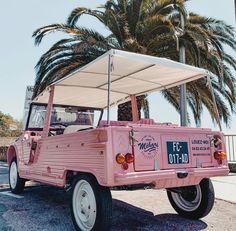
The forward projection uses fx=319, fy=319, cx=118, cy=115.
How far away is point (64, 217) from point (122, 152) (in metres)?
1.99

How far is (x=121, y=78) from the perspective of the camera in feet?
18.5

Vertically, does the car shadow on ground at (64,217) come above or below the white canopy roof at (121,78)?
below

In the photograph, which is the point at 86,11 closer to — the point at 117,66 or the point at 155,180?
the point at 117,66

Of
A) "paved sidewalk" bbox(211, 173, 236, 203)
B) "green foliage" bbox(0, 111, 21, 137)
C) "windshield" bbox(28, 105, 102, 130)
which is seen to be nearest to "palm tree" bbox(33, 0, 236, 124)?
"paved sidewalk" bbox(211, 173, 236, 203)

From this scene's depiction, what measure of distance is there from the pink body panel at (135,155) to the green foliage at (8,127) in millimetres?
22953

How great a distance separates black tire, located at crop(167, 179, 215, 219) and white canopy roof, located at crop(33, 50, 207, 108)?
5.91 ft

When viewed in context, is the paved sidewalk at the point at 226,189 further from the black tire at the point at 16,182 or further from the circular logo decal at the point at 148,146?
the black tire at the point at 16,182

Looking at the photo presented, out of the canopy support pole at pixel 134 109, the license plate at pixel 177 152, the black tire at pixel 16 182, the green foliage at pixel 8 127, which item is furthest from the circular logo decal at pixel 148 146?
the green foliage at pixel 8 127

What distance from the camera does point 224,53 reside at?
12.1 meters

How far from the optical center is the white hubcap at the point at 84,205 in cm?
405

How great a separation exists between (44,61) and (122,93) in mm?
6052

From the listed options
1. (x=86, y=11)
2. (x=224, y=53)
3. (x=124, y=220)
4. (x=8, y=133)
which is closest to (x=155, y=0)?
(x=86, y=11)

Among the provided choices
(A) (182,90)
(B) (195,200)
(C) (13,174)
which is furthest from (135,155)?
(A) (182,90)

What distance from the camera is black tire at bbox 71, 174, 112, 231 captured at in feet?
12.4
